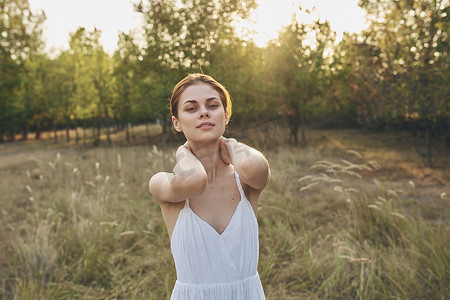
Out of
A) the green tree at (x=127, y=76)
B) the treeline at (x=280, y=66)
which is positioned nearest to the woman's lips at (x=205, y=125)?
the treeline at (x=280, y=66)

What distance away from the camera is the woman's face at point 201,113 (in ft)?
4.54

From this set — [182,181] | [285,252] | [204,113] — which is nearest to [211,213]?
[182,181]

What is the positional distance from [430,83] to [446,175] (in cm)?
246

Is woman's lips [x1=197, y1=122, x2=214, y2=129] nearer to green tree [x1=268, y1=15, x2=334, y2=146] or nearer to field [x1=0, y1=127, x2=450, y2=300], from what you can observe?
field [x1=0, y1=127, x2=450, y2=300]

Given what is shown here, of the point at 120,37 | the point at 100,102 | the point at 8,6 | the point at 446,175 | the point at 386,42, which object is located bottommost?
the point at 446,175

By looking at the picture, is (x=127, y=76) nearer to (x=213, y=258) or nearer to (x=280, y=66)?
(x=280, y=66)

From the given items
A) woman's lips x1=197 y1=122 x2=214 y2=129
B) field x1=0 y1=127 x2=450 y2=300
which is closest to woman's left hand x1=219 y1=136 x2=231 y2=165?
woman's lips x1=197 y1=122 x2=214 y2=129

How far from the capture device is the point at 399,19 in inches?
368

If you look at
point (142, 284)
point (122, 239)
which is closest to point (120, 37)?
point (122, 239)

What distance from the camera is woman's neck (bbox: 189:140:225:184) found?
1.47m

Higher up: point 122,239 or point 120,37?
point 120,37

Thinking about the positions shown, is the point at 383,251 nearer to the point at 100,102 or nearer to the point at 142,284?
the point at 142,284

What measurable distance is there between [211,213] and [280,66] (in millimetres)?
12705

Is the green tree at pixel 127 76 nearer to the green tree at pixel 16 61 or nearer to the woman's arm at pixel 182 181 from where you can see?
the green tree at pixel 16 61
